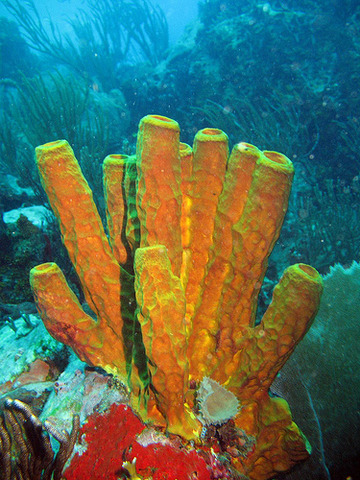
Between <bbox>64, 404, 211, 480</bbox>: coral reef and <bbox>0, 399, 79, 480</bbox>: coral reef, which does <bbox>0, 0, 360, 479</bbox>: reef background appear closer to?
<bbox>64, 404, 211, 480</bbox>: coral reef

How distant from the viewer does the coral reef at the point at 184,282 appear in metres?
1.40

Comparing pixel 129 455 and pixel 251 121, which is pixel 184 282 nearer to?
pixel 129 455

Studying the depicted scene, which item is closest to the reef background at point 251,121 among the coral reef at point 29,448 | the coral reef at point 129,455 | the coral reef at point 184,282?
the coral reef at point 184,282

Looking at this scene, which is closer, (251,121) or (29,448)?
(29,448)

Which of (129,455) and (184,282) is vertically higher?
(184,282)

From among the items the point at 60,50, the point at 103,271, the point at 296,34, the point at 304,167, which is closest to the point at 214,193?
the point at 103,271

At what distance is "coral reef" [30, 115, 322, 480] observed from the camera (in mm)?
1399

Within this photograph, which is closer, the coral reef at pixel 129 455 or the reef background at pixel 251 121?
the coral reef at pixel 129 455

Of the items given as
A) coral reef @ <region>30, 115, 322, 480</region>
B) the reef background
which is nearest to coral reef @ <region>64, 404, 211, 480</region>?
coral reef @ <region>30, 115, 322, 480</region>

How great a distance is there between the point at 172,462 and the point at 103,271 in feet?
3.50

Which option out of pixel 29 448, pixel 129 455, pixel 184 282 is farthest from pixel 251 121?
pixel 29 448

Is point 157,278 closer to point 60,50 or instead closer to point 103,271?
→ point 103,271

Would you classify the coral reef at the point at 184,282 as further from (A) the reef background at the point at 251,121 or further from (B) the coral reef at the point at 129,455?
(A) the reef background at the point at 251,121

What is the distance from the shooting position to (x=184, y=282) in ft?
5.92
